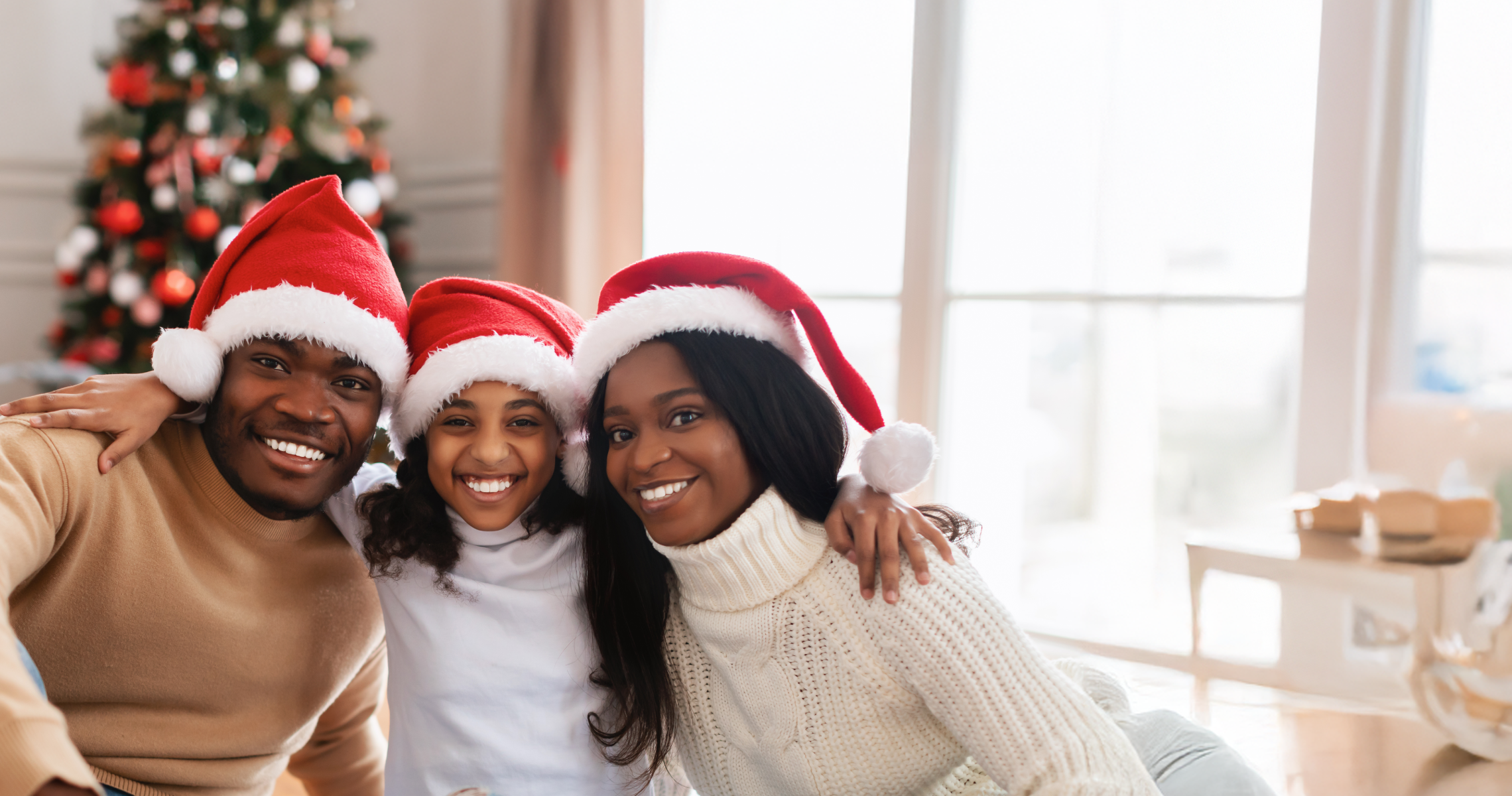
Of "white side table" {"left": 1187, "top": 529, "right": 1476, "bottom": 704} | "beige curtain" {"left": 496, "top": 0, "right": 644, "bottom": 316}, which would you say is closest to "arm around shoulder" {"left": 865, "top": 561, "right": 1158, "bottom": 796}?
"white side table" {"left": 1187, "top": 529, "right": 1476, "bottom": 704}

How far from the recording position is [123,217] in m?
3.65

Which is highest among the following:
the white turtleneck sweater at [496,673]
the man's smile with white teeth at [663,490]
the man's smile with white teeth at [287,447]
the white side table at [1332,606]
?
the man's smile with white teeth at [287,447]

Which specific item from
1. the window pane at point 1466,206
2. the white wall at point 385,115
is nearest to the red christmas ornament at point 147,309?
the white wall at point 385,115

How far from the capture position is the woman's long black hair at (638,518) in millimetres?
1287

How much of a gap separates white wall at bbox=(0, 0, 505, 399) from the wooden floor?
7.96 feet

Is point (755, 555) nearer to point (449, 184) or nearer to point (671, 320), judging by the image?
point (671, 320)

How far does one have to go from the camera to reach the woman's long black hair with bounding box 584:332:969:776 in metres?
1.29

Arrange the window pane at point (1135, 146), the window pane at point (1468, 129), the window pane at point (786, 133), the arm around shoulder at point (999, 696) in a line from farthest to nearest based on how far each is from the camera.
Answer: the window pane at point (786, 133) → the window pane at point (1135, 146) → the window pane at point (1468, 129) → the arm around shoulder at point (999, 696)

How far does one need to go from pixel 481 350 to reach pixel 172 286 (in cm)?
285

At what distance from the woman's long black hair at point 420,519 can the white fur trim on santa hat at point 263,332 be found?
177 millimetres

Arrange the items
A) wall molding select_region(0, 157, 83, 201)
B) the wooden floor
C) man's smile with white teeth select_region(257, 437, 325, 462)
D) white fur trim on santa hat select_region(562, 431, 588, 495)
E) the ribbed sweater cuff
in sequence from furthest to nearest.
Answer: wall molding select_region(0, 157, 83, 201) < the wooden floor < white fur trim on santa hat select_region(562, 431, 588, 495) < man's smile with white teeth select_region(257, 437, 325, 462) < the ribbed sweater cuff

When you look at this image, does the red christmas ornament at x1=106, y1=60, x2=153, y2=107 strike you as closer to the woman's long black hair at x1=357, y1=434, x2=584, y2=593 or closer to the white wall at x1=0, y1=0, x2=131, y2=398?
the white wall at x1=0, y1=0, x2=131, y2=398

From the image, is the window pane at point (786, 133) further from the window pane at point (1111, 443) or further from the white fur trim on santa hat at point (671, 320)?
Answer: the white fur trim on santa hat at point (671, 320)

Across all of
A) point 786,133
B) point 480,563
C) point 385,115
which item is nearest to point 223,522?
point 480,563
